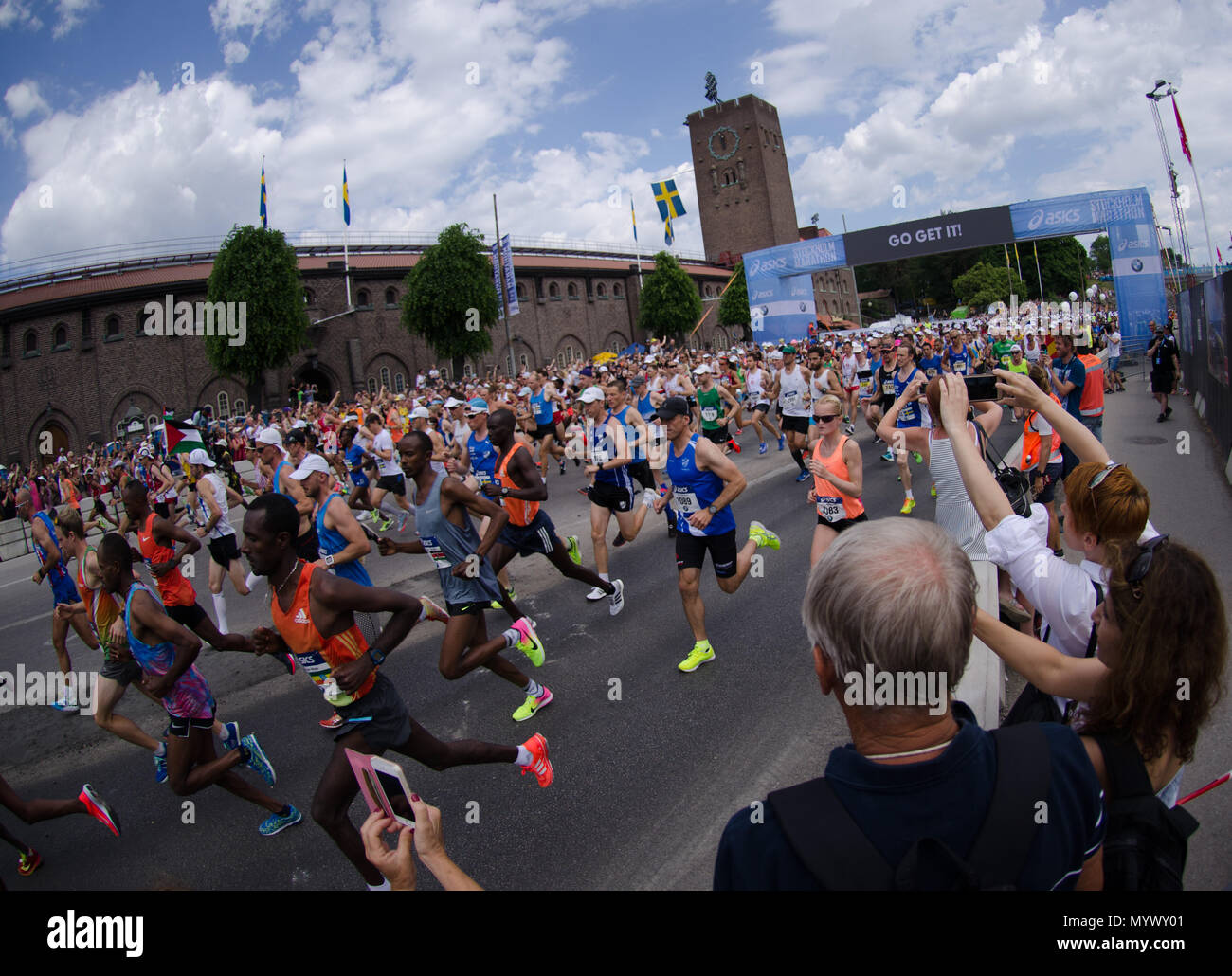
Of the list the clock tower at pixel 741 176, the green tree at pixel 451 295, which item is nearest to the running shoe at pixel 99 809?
the green tree at pixel 451 295

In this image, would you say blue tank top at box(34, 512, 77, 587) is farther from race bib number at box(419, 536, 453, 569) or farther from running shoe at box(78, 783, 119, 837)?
race bib number at box(419, 536, 453, 569)

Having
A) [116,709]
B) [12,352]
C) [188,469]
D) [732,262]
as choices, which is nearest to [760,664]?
[116,709]

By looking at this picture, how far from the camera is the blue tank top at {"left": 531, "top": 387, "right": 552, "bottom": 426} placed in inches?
590

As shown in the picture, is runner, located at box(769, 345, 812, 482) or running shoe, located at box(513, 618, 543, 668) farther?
runner, located at box(769, 345, 812, 482)

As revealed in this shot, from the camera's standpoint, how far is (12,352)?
A: 122 ft

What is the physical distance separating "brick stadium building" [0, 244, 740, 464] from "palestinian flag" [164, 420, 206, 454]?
2709cm

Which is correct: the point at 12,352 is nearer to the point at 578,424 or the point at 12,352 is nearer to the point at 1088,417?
the point at 578,424

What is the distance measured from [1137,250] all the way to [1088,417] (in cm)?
2242

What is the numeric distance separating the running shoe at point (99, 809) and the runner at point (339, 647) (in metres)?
1.62

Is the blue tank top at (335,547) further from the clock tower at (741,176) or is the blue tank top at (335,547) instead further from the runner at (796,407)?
the clock tower at (741,176)

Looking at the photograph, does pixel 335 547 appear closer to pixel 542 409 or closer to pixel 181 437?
pixel 181 437

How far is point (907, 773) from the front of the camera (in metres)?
1.33

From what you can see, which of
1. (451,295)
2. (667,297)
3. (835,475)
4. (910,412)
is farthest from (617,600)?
(667,297)

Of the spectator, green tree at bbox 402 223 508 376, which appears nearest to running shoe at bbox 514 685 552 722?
the spectator
